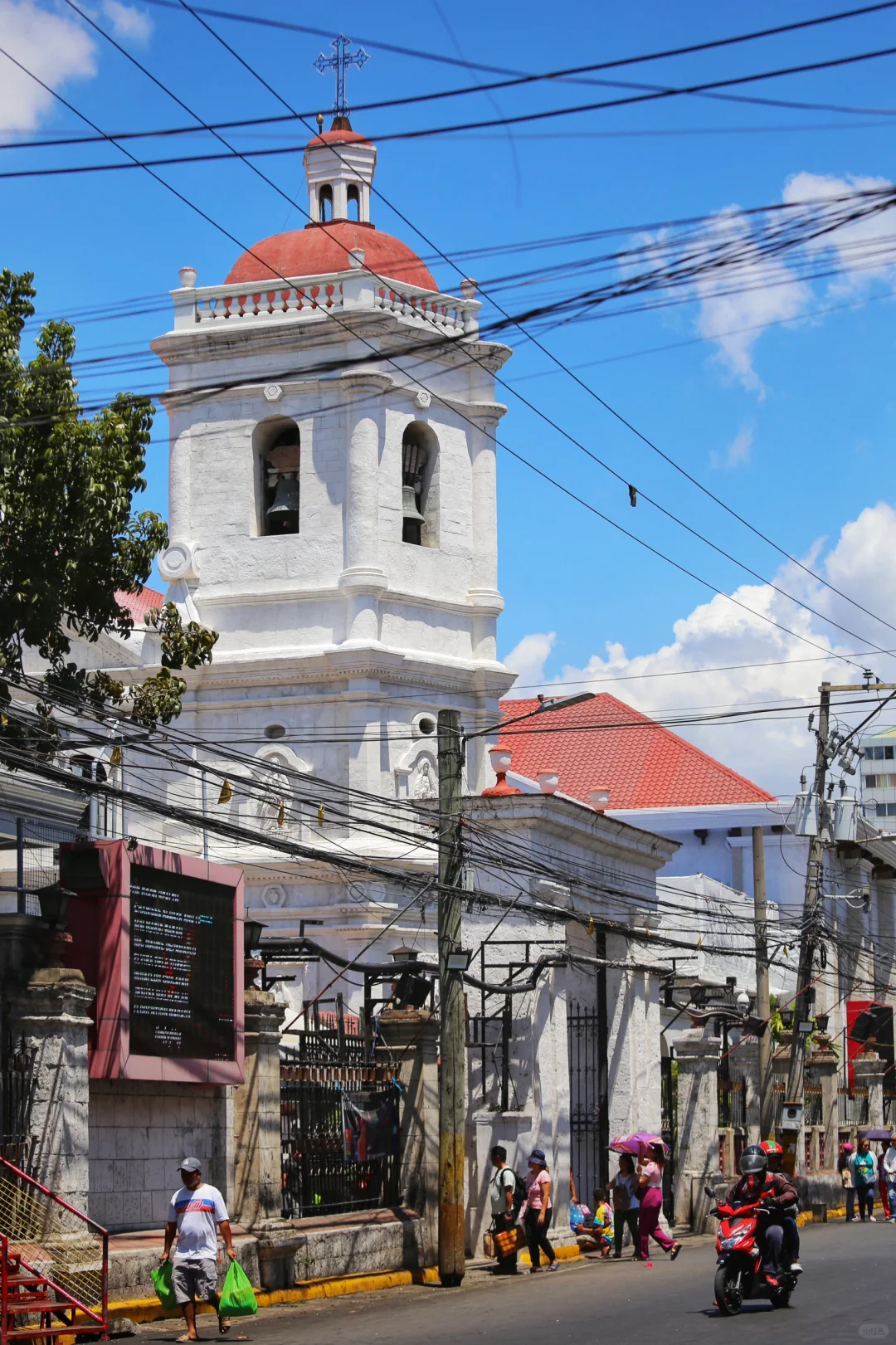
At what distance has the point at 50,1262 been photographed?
1575cm

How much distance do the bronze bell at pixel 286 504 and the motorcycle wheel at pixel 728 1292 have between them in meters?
23.0

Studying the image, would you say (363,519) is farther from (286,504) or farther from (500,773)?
(500,773)

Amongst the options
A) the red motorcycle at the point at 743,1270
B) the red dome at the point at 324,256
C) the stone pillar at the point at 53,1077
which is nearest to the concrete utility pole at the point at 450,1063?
the red motorcycle at the point at 743,1270

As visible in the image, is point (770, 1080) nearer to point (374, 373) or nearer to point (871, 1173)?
point (871, 1173)

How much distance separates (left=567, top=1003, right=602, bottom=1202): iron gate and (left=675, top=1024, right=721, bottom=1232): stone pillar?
1.90 m

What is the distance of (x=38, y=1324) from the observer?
1537 centimetres

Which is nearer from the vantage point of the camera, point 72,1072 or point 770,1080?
point 72,1072

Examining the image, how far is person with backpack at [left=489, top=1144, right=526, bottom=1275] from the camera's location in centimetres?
2288

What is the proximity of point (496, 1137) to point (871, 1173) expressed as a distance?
36.4 ft

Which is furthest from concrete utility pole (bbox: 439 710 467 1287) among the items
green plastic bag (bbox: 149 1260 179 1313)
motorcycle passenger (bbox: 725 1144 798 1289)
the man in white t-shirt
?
green plastic bag (bbox: 149 1260 179 1313)

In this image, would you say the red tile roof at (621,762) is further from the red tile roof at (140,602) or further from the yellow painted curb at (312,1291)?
the yellow painted curb at (312,1291)

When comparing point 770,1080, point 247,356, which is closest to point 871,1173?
point 770,1080

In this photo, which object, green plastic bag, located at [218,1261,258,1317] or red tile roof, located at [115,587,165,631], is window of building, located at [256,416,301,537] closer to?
red tile roof, located at [115,587,165,631]

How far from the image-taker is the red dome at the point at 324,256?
127ft
